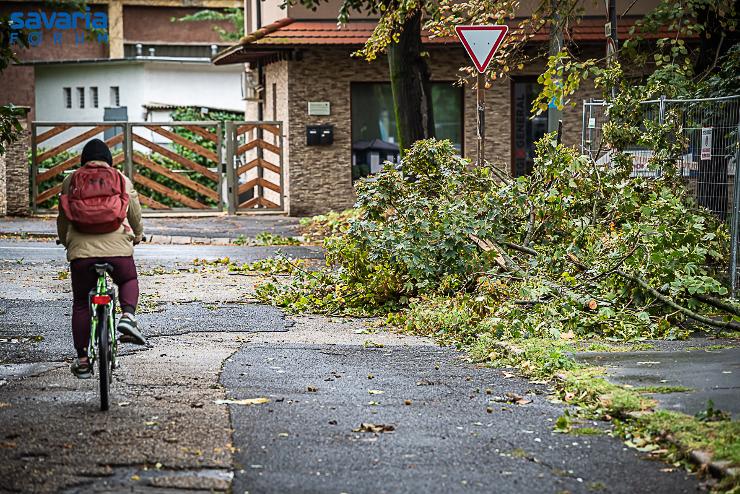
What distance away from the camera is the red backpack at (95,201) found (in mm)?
7867

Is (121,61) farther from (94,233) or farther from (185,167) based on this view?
(94,233)

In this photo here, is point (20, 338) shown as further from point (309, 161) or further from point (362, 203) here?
point (309, 161)

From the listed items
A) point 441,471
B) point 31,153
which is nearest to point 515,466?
point 441,471

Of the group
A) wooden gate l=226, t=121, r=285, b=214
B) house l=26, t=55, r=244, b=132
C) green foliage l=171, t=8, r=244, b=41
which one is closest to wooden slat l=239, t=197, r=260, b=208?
wooden gate l=226, t=121, r=285, b=214

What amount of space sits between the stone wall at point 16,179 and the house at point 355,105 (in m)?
5.48

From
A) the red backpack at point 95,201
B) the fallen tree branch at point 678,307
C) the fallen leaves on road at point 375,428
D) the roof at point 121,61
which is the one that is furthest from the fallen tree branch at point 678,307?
the roof at point 121,61

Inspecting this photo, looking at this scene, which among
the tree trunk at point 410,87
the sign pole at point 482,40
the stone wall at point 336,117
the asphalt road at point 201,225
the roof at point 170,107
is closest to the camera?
the sign pole at point 482,40

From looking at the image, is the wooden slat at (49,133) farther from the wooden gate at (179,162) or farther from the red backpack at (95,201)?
the red backpack at (95,201)

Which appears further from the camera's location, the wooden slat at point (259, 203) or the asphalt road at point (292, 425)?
the wooden slat at point (259, 203)

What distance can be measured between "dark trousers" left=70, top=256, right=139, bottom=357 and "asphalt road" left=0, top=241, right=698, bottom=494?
41cm

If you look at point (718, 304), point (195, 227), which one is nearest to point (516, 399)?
point (718, 304)

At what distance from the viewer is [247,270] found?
17.8m

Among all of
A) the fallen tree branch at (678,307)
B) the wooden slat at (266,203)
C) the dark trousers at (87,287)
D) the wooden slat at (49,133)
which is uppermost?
the wooden slat at (49,133)

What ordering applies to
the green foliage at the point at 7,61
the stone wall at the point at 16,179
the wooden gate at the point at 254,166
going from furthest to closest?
the wooden gate at the point at 254,166
the stone wall at the point at 16,179
the green foliage at the point at 7,61
